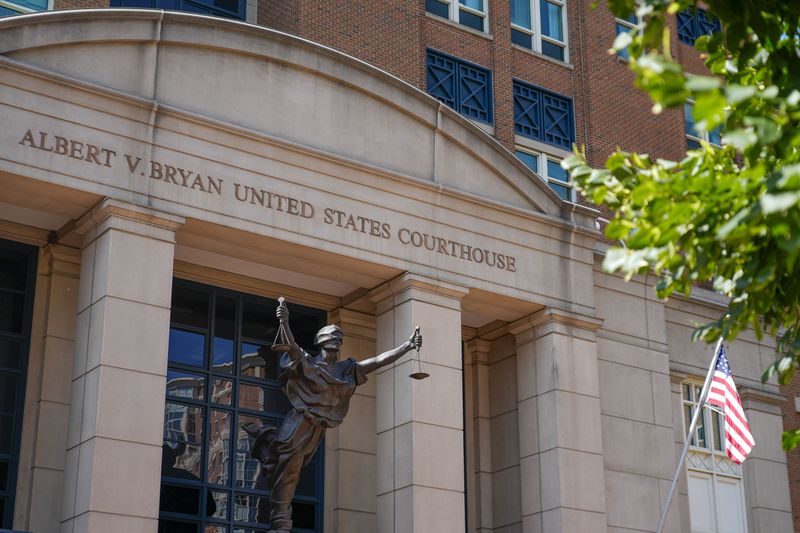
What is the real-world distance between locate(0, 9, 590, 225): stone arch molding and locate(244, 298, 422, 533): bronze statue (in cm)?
360

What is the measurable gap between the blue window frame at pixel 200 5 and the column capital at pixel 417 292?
6619 millimetres

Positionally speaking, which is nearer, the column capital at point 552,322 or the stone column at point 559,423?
the stone column at point 559,423

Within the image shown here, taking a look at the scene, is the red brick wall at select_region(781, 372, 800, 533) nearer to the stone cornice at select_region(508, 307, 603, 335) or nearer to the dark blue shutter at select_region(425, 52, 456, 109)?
the stone cornice at select_region(508, 307, 603, 335)

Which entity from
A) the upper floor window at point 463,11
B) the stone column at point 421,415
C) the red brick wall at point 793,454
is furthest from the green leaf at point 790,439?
the red brick wall at point 793,454

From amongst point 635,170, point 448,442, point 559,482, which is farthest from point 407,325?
point 635,170

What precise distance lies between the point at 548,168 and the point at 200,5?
835 cm

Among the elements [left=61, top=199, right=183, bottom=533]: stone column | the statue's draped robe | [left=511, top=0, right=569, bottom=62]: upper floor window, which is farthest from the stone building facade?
[left=511, top=0, right=569, bottom=62]: upper floor window

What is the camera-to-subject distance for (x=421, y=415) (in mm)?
21172

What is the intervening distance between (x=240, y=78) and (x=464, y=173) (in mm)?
4607

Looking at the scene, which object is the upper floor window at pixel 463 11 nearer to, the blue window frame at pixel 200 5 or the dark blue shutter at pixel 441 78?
the dark blue shutter at pixel 441 78

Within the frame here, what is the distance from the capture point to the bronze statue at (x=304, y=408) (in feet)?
64.4

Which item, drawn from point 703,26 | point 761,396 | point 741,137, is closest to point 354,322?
point 761,396

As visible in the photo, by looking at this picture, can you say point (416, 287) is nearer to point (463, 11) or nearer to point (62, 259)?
point (62, 259)

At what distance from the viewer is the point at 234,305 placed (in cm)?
2241
